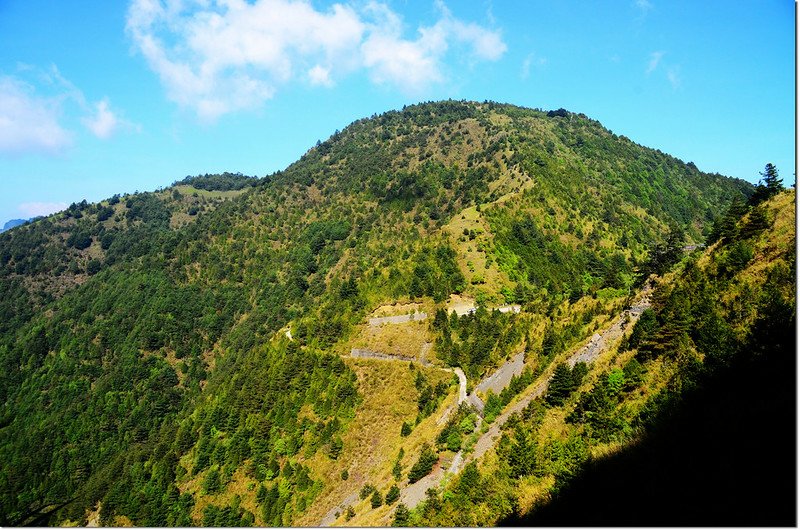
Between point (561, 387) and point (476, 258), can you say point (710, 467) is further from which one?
point (476, 258)

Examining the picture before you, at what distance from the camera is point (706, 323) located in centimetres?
2716

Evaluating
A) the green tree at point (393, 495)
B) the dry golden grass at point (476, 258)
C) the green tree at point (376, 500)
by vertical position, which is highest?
the dry golden grass at point (476, 258)

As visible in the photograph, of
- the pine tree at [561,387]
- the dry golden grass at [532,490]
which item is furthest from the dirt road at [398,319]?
the dry golden grass at [532,490]

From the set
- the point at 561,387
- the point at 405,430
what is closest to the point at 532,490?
the point at 561,387

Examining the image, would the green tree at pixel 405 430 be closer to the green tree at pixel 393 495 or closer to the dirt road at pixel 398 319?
the green tree at pixel 393 495

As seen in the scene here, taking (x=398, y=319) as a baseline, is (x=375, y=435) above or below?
below

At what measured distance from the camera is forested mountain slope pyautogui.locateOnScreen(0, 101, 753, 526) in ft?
215

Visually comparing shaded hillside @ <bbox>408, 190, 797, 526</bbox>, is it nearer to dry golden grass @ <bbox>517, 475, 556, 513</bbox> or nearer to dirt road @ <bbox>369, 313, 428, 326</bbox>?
dry golden grass @ <bbox>517, 475, 556, 513</bbox>

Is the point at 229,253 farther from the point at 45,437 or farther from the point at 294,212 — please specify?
the point at 45,437

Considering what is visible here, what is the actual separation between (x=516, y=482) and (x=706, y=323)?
14.0 meters

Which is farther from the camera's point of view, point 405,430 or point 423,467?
point 405,430

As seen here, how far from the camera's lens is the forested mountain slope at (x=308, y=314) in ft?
215

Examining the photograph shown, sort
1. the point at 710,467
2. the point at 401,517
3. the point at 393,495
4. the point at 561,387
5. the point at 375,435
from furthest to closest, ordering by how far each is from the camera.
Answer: the point at 375,435, the point at 393,495, the point at 561,387, the point at 401,517, the point at 710,467

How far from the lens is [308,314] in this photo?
9931cm
